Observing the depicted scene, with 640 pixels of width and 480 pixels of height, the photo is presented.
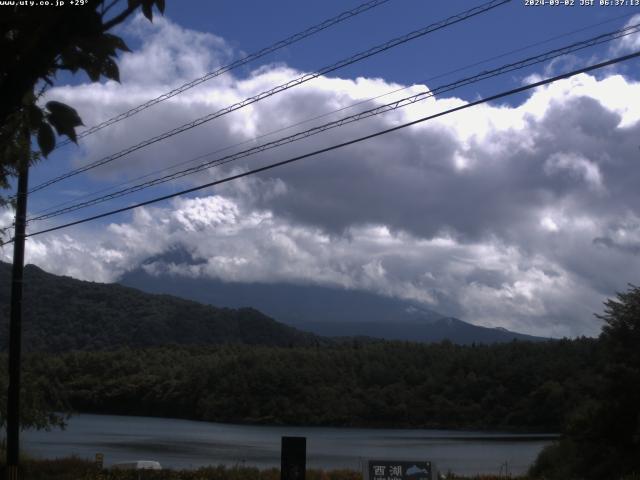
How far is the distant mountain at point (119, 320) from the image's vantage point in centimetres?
11500

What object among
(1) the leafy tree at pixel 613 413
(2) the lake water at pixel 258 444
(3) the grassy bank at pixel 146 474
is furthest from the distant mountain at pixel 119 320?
(1) the leafy tree at pixel 613 413

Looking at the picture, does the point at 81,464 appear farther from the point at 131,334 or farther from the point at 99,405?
the point at 131,334

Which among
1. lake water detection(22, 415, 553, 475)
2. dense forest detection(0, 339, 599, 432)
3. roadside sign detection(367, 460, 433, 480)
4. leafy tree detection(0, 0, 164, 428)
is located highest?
leafy tree detection(0, 0, 164, 428)

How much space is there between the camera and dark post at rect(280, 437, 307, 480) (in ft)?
41.5

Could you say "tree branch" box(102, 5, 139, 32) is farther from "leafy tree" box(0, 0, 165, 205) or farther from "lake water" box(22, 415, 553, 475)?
"lake water" box(22, 415, 553, 475)

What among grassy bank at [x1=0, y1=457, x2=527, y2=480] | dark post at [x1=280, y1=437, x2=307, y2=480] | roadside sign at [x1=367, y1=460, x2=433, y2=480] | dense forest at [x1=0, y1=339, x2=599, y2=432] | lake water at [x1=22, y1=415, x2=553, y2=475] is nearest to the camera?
roadside sign at [x1=367, y1=460, x2=433, y2=480]

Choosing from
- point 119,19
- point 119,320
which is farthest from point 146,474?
point 119,320

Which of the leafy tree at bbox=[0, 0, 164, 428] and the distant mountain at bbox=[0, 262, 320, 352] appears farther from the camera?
the distant mountain at bbox=[0, 262, 320, 352]

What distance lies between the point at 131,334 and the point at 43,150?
14117 centimetres

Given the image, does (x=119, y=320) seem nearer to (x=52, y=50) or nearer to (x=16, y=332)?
(x=16, y=332)

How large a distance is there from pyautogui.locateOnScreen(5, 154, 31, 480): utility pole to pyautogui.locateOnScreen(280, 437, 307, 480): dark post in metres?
10.5

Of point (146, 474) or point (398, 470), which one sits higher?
point (398, 470)

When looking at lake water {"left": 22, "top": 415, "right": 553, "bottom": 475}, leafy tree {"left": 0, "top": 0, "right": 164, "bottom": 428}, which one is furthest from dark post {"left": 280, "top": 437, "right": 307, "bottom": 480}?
lake water {"left": 22, "top": 415, "right": 553, "bottom": 475}

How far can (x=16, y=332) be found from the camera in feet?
69.9
